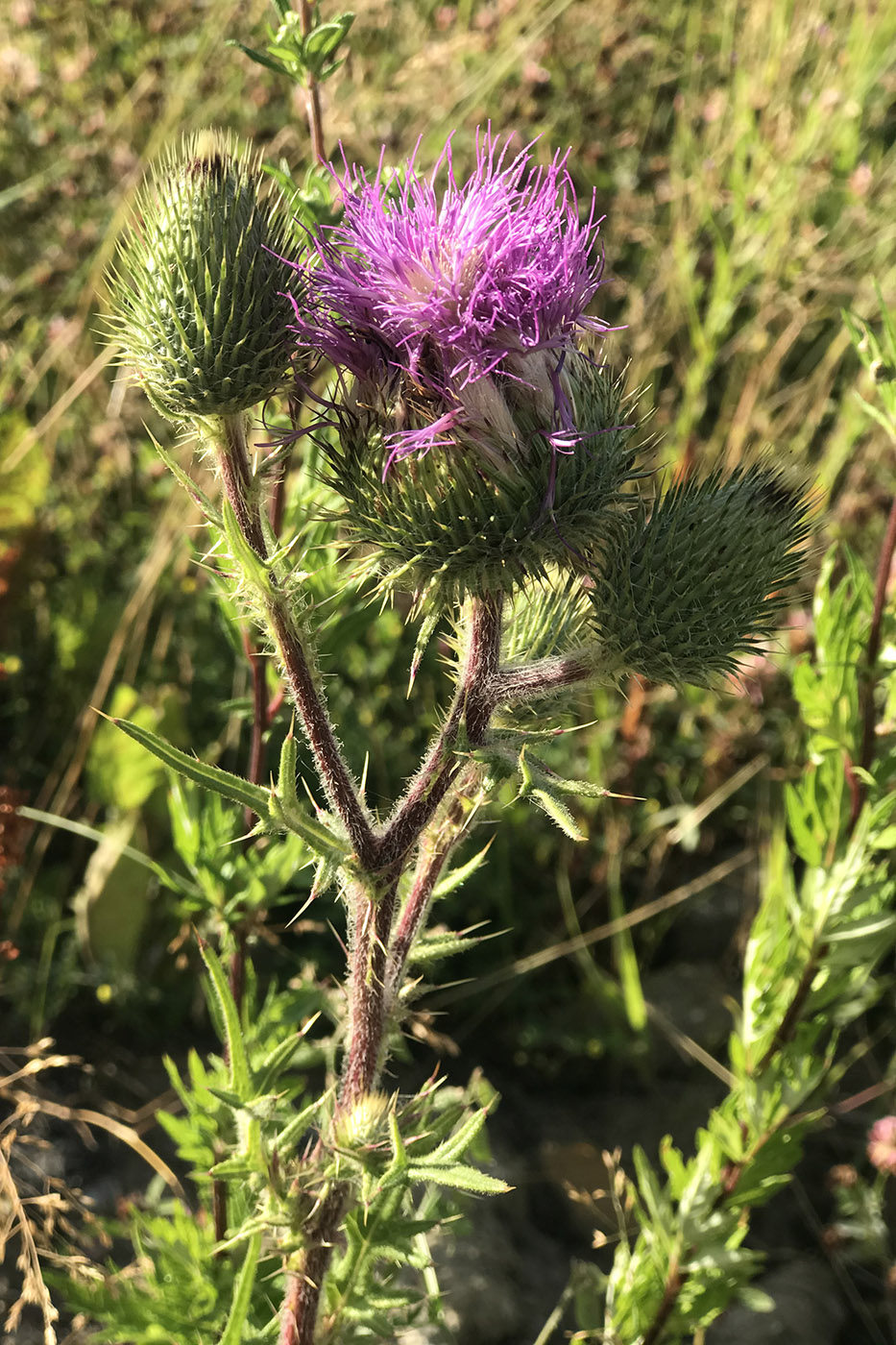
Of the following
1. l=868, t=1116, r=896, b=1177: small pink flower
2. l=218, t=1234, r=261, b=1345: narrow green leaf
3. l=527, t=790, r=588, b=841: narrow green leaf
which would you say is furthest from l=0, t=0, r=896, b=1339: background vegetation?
l=218, t=1234, r=261, b=1345: narrow green leaf

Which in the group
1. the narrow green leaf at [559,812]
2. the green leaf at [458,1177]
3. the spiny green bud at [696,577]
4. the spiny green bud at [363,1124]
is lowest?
the spiny green bud at [363,1124]

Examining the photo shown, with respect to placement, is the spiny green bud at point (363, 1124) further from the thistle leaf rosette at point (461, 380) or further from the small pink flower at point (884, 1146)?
the small pink flower at point (884, 1146)

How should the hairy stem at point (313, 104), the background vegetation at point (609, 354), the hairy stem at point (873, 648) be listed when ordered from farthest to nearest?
the background vegetation at point (609, 354)
the hairy stem at point (873, 648)
the hairy stem at point (313, 104)

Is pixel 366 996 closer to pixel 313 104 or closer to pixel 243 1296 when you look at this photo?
pixel 243 1296

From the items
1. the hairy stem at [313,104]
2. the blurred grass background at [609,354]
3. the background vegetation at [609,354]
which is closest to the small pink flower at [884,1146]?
the background vegetation at [609,354]

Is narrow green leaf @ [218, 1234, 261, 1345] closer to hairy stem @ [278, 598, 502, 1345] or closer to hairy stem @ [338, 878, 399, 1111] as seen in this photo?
hairy stem @ [278, 598, 502, 1345]

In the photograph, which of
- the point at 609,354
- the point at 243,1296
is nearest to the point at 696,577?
the point at 609,354

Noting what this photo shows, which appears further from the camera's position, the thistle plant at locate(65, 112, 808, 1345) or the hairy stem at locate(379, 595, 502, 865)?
the hairy stem at locate(379, 595, 502, 865)
